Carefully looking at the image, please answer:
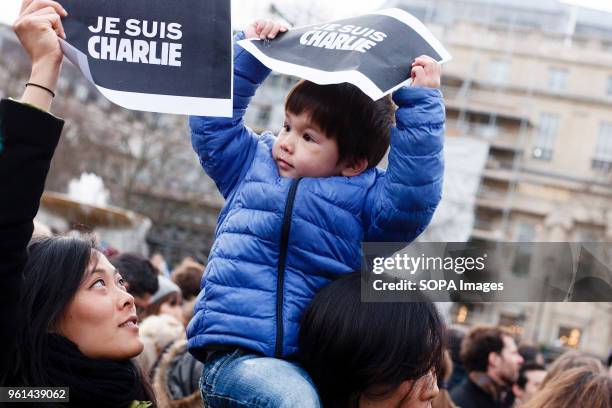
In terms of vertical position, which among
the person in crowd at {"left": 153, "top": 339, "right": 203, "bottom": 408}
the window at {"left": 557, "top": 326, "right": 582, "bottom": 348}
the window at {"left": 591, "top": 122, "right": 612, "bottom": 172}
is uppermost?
the window at {"left": 591, "top": 122, "right": 612, "bottom": 172}

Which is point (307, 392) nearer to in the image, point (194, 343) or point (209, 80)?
point (194, 343)

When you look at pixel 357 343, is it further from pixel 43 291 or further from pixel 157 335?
pixel 157 335

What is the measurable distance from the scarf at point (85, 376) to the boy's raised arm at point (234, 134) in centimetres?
77

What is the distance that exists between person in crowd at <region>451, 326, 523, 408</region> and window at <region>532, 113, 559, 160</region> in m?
65.7

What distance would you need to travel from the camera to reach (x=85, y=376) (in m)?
2.85

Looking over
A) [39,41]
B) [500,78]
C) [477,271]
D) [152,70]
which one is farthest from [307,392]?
[500,78]

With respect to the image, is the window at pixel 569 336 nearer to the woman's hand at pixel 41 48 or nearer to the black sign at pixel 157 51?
the black sign at pixel 157 51

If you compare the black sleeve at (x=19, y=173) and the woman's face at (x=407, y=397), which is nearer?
the black sleeve at (x=19, y=173)

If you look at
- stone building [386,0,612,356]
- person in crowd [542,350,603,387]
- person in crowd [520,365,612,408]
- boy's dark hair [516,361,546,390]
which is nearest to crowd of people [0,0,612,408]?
person in crowd [520,365,612,408]

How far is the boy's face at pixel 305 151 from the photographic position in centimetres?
315

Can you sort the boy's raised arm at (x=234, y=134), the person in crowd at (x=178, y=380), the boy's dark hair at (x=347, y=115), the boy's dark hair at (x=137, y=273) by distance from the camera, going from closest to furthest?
1. the boy's dark hair at (x=347, y=115)
2. the boy's raised arm at (x=234, y=134)
3. the person in crowd at (x=178, y=380)
4. the boy's dark hair at (x=137, y=273)

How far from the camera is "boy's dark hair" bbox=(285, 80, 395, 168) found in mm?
3146

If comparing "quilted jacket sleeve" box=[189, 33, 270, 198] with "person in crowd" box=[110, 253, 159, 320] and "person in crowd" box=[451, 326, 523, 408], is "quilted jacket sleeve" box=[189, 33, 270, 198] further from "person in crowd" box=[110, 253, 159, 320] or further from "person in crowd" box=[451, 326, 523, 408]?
"person in crowd" box=[451, 326, 523, 408]

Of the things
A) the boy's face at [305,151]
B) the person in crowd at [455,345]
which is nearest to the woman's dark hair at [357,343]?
the boy's face at [305,151]
